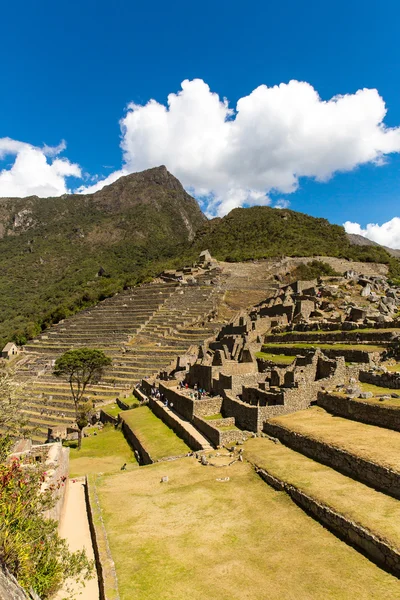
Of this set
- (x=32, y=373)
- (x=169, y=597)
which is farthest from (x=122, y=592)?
(x=32, y=373)

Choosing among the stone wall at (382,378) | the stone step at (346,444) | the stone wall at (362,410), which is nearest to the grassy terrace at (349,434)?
the stone step at (346,444)

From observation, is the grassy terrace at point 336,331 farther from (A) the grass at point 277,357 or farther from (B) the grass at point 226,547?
(B) the grass at point 226,547

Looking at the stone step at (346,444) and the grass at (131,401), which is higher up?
the stone step at (346,444)

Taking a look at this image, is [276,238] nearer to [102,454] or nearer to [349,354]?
[349,354]

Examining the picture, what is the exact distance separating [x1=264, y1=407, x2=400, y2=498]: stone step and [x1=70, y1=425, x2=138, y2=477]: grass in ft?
22.6

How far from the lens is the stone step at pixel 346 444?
9.17 m

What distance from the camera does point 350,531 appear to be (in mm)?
7820

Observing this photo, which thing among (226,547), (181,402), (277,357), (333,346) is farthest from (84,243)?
(226,547)

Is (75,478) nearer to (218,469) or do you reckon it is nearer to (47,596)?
(218,469)

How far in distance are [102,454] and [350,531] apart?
1428cm

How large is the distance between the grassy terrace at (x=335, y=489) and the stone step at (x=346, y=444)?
227mm

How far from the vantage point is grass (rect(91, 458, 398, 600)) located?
6867 mm

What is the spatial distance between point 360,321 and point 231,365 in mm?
8727

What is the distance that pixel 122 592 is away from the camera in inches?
290
